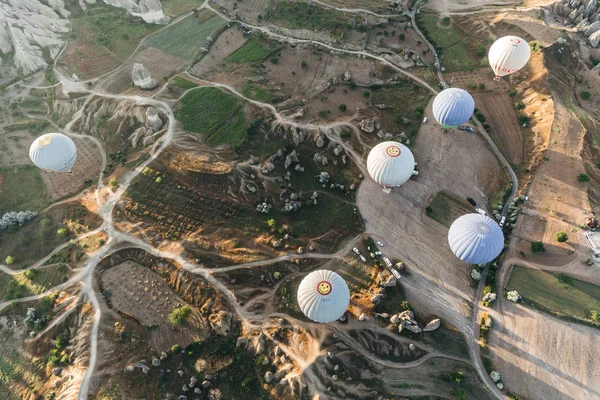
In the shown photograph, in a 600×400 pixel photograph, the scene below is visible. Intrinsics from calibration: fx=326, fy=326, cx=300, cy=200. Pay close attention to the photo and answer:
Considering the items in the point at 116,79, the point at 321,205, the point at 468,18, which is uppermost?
the point at 468,18

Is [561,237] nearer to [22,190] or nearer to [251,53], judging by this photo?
[251,53]

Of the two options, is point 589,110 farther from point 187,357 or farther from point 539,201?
point 187,357

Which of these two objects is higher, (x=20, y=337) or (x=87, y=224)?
(x=87, y=224)

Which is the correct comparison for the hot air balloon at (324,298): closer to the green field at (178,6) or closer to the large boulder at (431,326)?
the large boulder at (431,326)

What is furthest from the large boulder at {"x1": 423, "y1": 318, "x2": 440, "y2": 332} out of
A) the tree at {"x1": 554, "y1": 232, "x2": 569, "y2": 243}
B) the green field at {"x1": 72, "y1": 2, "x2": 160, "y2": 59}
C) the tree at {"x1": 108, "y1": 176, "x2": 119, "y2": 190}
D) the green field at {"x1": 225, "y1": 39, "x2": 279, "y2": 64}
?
the green field at {"x1": 72, "y1": 2, "x2": 160, "y2": 59}

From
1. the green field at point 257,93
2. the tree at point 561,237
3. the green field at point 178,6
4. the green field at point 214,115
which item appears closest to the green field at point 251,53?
the green field at point 257,93

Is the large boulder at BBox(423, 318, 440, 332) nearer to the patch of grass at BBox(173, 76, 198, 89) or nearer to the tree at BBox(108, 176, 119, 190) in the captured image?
the tree at BBox(108, 176, 119, 190)

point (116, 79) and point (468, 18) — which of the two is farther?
point (468, 18)

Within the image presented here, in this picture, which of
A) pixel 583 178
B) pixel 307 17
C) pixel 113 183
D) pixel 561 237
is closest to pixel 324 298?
pixel 561 237

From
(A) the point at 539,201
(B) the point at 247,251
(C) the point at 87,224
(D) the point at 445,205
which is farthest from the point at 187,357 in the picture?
(A) the point at 539,201
